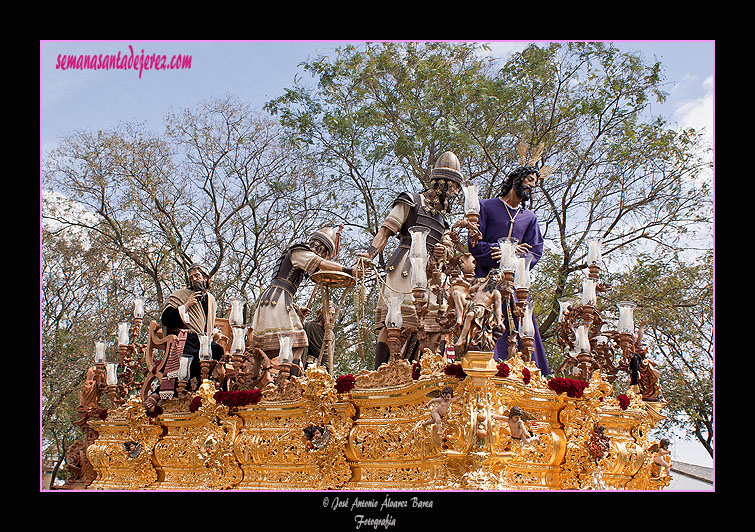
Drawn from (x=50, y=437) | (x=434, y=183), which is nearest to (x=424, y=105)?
(x=434, y=183)

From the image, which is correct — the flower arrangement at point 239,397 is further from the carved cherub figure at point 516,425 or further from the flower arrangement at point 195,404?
the carved cherub figure at point 516,425

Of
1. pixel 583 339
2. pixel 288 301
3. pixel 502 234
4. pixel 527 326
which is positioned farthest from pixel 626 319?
pixel 288 301

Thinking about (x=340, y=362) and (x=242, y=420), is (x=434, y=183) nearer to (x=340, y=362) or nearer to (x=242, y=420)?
(x=242, y=420)

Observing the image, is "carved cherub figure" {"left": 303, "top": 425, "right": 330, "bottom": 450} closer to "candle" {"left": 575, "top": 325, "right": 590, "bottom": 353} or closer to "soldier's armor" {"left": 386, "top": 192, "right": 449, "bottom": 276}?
"soldier's armor" {"left": 386, "top": 192, "right": 449, "bottom": 276}

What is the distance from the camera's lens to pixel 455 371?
7363mm

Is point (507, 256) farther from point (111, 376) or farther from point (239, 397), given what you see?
point (111, 376)

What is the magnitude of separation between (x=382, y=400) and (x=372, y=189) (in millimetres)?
11822

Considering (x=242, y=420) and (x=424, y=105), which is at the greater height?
(x=424, y=105)

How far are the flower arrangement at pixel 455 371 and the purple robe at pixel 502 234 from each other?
1.90 metres

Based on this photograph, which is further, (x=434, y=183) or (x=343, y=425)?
(x=434, y=183)

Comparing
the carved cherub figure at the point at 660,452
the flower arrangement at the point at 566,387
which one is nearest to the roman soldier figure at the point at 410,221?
the flower arrangement at the point at 566,387

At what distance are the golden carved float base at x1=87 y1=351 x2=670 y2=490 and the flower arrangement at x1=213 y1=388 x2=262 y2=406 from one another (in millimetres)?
74

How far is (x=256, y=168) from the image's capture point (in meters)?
21.2

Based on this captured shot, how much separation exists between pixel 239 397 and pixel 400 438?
2.24 metres
